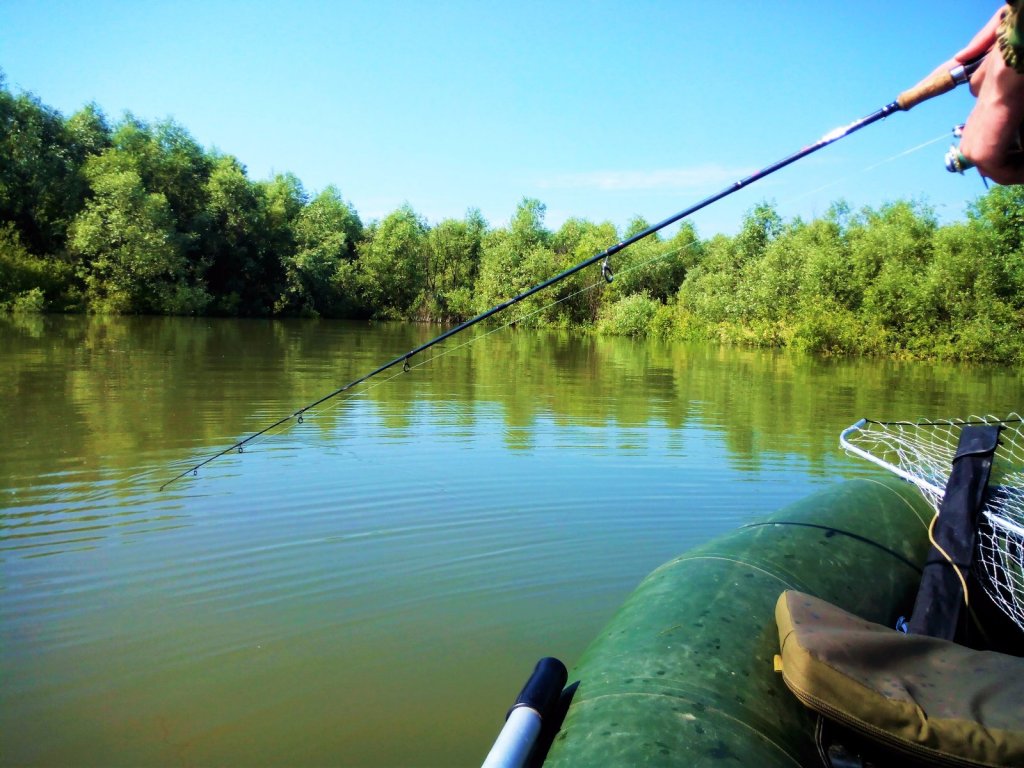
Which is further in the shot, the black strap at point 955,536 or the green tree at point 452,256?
the green tree at point 452,256

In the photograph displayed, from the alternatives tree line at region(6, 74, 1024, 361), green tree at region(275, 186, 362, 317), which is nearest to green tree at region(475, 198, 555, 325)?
tree line at region(6, 74, 1024, 361)

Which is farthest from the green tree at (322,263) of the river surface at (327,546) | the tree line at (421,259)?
the river surface at (327,546)

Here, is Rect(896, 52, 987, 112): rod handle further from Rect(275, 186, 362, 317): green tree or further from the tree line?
Rect(275, 186, 362, 317): green tree

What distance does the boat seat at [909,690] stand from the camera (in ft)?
5.69

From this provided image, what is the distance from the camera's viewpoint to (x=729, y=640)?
2160 mm

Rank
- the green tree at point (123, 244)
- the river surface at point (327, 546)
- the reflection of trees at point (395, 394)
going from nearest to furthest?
the river surface at point (327, 546) → the reflection of trees at point (395, 394) → the green tree at point (123, 244)

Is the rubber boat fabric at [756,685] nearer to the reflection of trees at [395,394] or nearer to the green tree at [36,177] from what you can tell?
the reflection of trees at [395,394]

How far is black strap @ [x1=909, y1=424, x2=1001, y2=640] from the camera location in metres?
2.55

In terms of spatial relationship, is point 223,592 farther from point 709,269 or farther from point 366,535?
point 709,269

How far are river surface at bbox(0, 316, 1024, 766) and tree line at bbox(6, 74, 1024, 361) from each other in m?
12.0

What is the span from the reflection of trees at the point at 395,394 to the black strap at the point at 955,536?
4.96 metres

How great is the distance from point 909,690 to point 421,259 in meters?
52.3

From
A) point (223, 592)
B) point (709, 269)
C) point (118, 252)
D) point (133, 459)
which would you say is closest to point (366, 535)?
point (223, 592)

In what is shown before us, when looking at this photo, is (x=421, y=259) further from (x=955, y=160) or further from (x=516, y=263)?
(x=955, y=160)
